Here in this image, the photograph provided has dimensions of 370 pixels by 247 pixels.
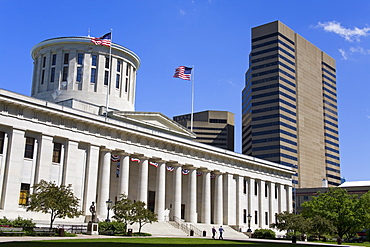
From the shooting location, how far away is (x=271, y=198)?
85500mm

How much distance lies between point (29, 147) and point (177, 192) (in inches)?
933

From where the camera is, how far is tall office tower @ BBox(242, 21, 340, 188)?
152 metres

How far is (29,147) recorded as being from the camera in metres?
49.0

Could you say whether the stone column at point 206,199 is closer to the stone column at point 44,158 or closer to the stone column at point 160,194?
the stone column at point 160,194

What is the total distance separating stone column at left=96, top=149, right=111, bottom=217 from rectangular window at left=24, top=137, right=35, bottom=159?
9603 mm

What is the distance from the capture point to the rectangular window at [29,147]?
160 feet

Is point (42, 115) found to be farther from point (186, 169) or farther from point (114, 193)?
point (186, 169)

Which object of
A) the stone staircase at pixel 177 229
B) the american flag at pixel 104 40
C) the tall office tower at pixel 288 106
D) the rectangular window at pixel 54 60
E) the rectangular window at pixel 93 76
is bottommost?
the stone staircase at pixel 177 229

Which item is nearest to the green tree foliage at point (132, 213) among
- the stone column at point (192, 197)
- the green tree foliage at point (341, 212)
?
the stone column at point (192, 197)

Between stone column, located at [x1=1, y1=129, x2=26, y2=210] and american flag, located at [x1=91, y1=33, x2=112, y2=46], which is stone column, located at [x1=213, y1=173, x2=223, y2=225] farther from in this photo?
stone column, located at [x1=1, y1=129, x2=26, y2=210]

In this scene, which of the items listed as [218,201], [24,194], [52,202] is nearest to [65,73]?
[24,194]

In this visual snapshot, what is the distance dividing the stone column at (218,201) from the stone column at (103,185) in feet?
76.0

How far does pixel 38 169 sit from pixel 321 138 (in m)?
147

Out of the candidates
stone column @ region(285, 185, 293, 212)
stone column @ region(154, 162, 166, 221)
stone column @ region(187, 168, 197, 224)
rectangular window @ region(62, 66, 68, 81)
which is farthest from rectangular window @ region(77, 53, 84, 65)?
stone column @ region(285, 185, 293, 212)
